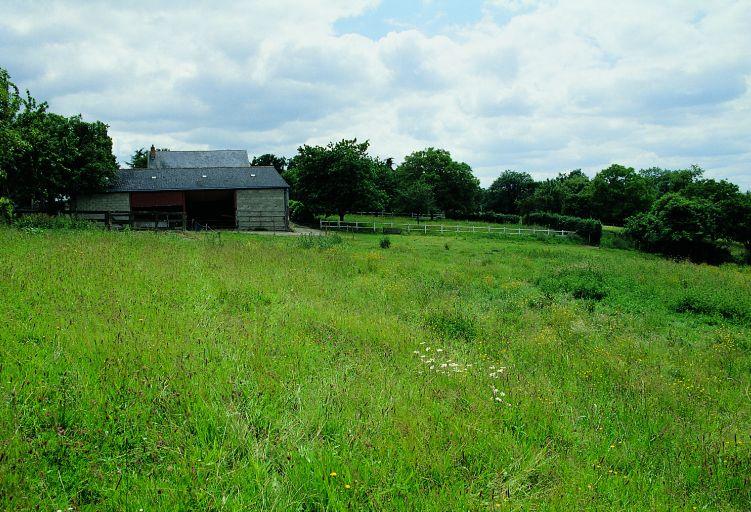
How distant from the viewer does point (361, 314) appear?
9.57 meters

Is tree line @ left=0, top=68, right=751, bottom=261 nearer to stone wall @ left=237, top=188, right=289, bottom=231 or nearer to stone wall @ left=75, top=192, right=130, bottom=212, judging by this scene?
stone wall @ left=75, top=192, right=130, bottom=212

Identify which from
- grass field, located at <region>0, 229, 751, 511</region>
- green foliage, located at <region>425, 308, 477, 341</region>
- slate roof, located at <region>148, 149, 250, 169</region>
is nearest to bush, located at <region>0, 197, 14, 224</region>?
grass field, located at <region>0, 229, 751, 511</region>

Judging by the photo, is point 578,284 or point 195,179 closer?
point 578,284

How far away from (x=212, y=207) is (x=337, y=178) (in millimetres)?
12291

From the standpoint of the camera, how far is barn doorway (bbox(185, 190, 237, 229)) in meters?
39.8

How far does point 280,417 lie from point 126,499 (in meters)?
1.51

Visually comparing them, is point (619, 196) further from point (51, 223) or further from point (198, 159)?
point (51, 223)

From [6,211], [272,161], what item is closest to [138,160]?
[272,161]

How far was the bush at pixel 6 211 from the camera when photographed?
55.1ft

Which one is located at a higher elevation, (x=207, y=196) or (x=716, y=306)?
(x=207, y=196)

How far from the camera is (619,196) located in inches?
2945

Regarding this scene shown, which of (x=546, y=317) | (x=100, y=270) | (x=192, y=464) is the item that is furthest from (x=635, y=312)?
(x=100, y=270)

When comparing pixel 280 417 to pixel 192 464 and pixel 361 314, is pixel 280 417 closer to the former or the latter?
pixel 192 464

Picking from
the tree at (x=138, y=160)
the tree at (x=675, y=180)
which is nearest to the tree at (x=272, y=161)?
the tree at (x=138, y=160)
